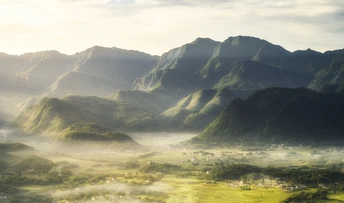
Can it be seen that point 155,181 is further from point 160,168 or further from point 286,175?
point 286,175

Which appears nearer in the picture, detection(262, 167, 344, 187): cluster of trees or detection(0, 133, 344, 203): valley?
detection(0, 133, 344, 203): valley

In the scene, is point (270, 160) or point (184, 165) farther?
point (270, 160)

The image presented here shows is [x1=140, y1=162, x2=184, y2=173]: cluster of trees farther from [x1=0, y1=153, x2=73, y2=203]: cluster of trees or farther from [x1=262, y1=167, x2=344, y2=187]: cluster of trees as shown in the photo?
[x1=262, y1=167, x2=344, y2=187]: cluster of trees

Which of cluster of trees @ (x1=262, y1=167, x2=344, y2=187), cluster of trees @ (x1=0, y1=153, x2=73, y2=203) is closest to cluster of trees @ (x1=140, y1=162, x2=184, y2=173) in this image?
cluster of trees @ (x1=0, y1=153, x2=73, y2=203)

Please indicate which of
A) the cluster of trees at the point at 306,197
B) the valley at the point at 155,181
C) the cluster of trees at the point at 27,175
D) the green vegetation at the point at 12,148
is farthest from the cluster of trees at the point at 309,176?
the green vegetation at the point at 12,148

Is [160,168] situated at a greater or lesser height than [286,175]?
greater

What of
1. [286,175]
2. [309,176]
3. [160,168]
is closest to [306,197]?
[309,176]

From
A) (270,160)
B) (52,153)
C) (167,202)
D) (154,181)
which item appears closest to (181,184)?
(154,181)

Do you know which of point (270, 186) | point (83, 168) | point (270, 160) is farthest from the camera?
point (270, 160)

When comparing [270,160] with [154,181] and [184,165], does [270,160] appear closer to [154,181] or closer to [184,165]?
[184,165]

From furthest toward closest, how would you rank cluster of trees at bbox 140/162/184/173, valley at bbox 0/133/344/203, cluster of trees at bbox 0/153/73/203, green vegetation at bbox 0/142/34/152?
green vegetation at bbox 0/142/34/152
cluster of trees at bbox 140/162/184/173
cluster of trees at bbox 0/153/73/203
valley at bbox 0/133/344/203

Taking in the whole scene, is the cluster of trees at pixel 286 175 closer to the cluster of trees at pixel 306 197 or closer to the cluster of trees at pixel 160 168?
the cluster of trees at pixel 306 197
